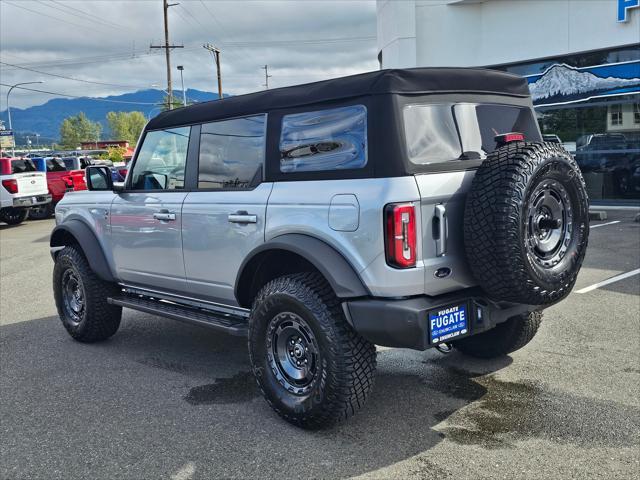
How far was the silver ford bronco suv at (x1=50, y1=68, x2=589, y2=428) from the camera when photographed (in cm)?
338

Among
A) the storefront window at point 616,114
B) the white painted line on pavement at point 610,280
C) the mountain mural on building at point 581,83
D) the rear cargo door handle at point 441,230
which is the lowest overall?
the white painted line on pavement at point 610,280

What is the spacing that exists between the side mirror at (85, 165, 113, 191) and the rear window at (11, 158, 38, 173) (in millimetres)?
13187

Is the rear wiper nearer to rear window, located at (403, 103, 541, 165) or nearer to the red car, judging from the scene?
rear window, located at (403, 103, 541, 165)

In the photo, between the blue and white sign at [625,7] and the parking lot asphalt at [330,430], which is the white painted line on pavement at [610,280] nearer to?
the parking lot asphalt at [330,430]

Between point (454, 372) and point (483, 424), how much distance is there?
2.99 feet

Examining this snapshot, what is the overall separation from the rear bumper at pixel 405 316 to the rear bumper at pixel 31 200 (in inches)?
628

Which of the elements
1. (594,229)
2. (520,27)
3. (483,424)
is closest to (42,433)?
(483,424)

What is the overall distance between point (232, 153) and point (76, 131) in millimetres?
161961

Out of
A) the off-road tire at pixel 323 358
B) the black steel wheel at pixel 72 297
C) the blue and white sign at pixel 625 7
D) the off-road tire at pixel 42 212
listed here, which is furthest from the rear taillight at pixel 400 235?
the off-road tire at pixel 42 212

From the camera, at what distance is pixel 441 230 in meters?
3.44

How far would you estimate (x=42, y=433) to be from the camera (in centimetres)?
388

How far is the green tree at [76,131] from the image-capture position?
148 metres

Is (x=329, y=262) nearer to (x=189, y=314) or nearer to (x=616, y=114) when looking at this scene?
(x=189, y=314)

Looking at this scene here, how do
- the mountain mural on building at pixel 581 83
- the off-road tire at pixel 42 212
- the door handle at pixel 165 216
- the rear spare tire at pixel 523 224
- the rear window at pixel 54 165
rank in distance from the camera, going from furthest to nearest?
the rear window at pixel 54 165
the off-road tire at pixel 42 212
the mountain mural on building at pixel 581 83
the door handle at pixel 165 216
the rear spare tire at pixel 523 224
